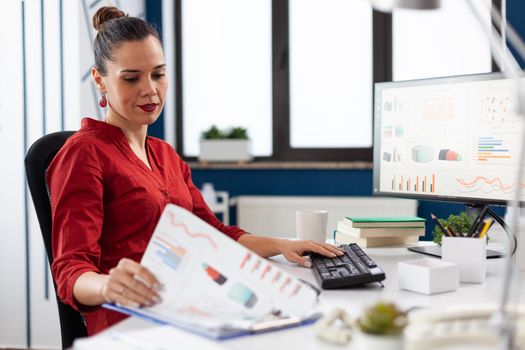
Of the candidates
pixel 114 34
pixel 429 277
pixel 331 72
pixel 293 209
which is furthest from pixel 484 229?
pixel 331 72

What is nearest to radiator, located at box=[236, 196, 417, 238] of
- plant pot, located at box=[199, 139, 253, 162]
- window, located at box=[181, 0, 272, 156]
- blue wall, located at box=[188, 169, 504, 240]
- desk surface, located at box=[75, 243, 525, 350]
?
blue wall, located at box=[188, 169, 504, 240]

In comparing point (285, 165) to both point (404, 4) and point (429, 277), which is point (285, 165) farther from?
point (404, 4)

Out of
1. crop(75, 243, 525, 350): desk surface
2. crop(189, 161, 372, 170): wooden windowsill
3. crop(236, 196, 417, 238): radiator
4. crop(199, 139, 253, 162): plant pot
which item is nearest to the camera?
crop(75, 243, 525, 350): desk surface

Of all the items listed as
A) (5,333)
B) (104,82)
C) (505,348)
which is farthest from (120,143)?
(5,333)

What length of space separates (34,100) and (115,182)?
5.70 feet

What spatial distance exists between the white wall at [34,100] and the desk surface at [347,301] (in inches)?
68.9

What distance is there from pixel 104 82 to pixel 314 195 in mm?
2200

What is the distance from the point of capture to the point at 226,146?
142 inches

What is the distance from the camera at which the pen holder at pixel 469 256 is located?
1270 mm

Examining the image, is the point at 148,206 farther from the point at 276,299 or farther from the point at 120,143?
the point at 276,299

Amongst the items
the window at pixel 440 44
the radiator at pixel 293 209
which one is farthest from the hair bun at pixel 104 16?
the window at pixel 440 44

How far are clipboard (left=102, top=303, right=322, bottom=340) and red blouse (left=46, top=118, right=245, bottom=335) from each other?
268mm

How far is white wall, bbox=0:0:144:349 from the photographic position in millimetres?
2930

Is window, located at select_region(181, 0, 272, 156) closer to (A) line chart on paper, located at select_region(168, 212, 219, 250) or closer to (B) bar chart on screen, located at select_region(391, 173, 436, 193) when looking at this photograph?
(B) bar chart on screen, located at select_region(391, 173, 436, 193)
